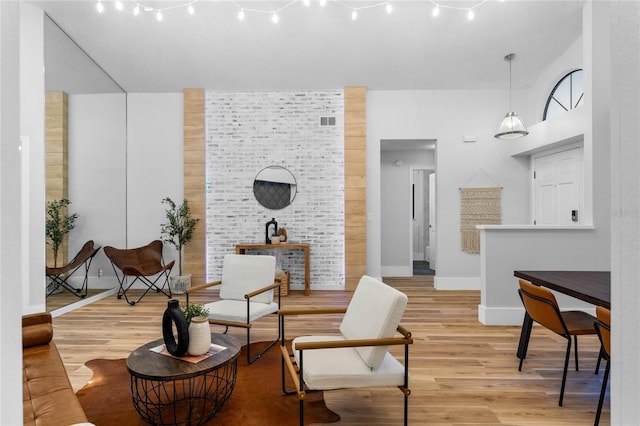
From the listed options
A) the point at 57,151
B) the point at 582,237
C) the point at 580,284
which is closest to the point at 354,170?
the point at 582,237

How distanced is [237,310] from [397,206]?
497 cm

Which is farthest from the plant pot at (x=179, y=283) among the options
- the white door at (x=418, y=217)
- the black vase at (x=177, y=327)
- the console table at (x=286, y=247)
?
the white door at (x=418, y=217)

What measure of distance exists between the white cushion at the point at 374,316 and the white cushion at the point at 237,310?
1.04 metres

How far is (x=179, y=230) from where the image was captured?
5.62 meters

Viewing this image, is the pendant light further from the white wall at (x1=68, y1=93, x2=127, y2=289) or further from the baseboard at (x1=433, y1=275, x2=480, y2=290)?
the white wall at (x1=68, y1=93, x2=127, y2=289)

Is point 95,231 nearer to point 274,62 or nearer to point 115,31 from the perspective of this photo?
point 115,31

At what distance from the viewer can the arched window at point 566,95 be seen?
4.75 meters

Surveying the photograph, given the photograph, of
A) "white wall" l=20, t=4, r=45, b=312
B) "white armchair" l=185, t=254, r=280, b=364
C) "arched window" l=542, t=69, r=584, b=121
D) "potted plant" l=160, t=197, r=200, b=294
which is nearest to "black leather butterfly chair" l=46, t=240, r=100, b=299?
"white wall" l=20, t=4, r=45, b=312

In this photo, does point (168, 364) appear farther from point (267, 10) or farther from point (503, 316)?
point (267, 10)

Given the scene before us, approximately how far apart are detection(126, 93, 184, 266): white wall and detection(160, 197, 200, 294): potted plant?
0.14 meters

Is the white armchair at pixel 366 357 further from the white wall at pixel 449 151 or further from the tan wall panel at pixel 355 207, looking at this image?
the white wall at pixel 449 151

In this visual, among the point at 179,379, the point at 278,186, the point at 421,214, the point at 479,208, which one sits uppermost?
the point at 278,186

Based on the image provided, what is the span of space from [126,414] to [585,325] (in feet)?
10.6

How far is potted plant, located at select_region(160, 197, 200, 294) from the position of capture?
554 cm
